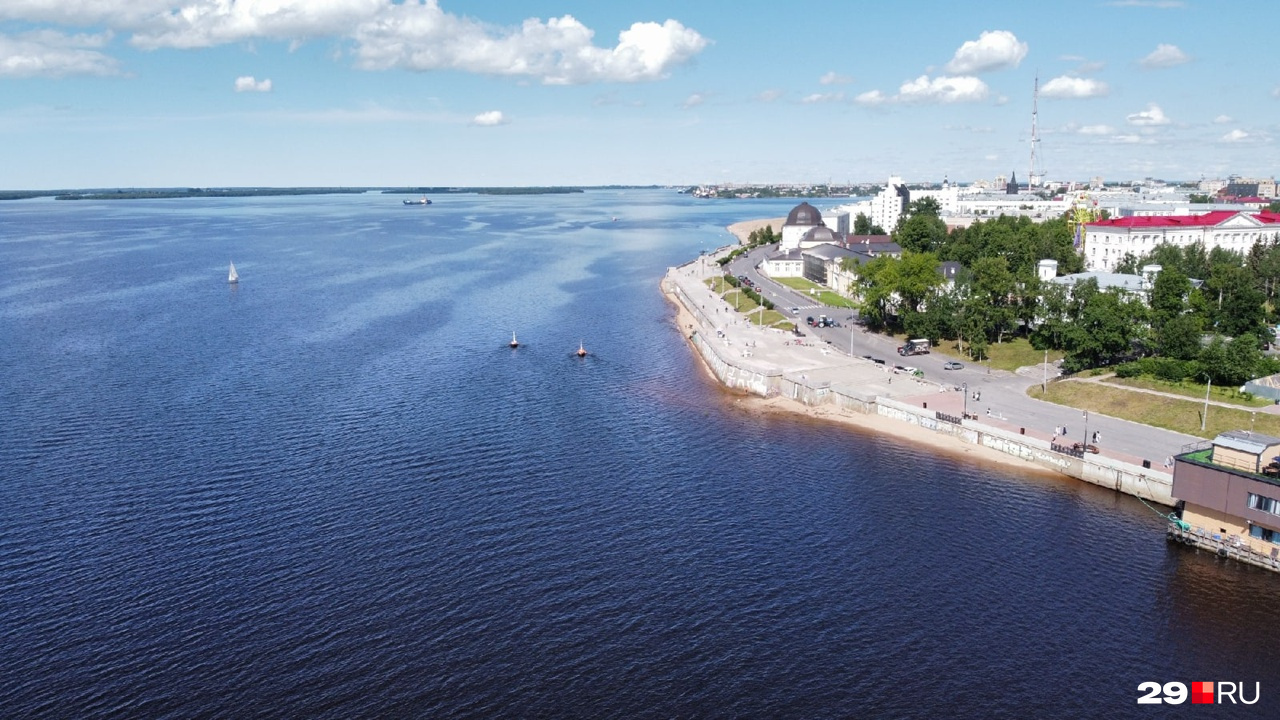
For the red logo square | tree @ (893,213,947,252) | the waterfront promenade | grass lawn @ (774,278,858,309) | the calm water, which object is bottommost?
the red logo square

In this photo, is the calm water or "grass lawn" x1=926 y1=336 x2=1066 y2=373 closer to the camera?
the calm water

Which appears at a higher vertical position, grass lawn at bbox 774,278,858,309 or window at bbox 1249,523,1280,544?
grass lawn at bbox 774,278,858,309

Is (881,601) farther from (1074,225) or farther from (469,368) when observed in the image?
(1074,225)

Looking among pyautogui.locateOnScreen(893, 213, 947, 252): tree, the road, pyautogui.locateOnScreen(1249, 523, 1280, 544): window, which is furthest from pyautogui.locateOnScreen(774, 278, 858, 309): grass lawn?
pyautogui.locateOnScreen(1249, 523, 1280, 544): window

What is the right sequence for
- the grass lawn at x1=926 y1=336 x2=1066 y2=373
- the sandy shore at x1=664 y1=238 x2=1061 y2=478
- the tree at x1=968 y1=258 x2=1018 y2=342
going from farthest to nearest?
the tree at x1=968 y1=258 x2=1018 y2=342 < the grass lawn at x1=926 y1=336 x2=1066 y2=373 < the sandy shore at x1=664 y1=238 x2=1061 y2=478

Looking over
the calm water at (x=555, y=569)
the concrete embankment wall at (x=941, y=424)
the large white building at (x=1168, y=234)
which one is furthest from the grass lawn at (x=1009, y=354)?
the large white building at (x=1168, y=234)

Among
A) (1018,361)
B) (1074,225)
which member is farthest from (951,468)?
(1074,225)

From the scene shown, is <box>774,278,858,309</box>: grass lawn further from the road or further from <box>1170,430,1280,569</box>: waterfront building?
<box>1170,430,1280,569</box>: waterfront building

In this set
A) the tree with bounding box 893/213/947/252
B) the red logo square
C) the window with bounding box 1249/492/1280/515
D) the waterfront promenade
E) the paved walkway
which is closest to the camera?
the red logo square
